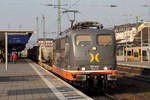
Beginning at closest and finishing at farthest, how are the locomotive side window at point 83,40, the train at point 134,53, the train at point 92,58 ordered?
1. the train at point 92,58
2. the locomotive side window at point 83,40
3. the train at point 134,53

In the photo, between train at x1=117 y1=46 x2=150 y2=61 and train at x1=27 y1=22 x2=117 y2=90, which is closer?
train at x1=27 y1=22 x2=117 y2=90

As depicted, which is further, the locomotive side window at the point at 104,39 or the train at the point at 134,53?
the train at the point at 134,53

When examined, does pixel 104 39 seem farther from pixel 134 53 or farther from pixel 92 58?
pixel 134 53

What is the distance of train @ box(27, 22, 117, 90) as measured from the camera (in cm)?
1270

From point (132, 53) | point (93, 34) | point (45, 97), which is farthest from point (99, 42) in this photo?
point (132, 53)

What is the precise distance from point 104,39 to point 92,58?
107 cm

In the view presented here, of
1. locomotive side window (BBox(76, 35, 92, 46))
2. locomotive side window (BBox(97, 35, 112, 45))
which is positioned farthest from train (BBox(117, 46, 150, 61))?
locomotive side window (BBox(76, 35, 92, 46))

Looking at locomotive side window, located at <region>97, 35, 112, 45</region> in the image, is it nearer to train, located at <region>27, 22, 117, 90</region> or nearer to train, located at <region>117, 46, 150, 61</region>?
train, located at <region>27, 22, 117, 90</region>

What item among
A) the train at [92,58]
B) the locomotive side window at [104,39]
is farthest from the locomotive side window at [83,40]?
the locomotive side window at [104,39]

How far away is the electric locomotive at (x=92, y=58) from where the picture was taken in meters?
12.7

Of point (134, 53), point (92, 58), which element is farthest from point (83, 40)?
point (134, 53)

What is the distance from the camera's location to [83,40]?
13.2 meters

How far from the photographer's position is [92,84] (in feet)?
42.9

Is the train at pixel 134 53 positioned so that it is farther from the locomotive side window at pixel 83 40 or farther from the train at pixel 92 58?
the locomotive side window at pixel 83 40
